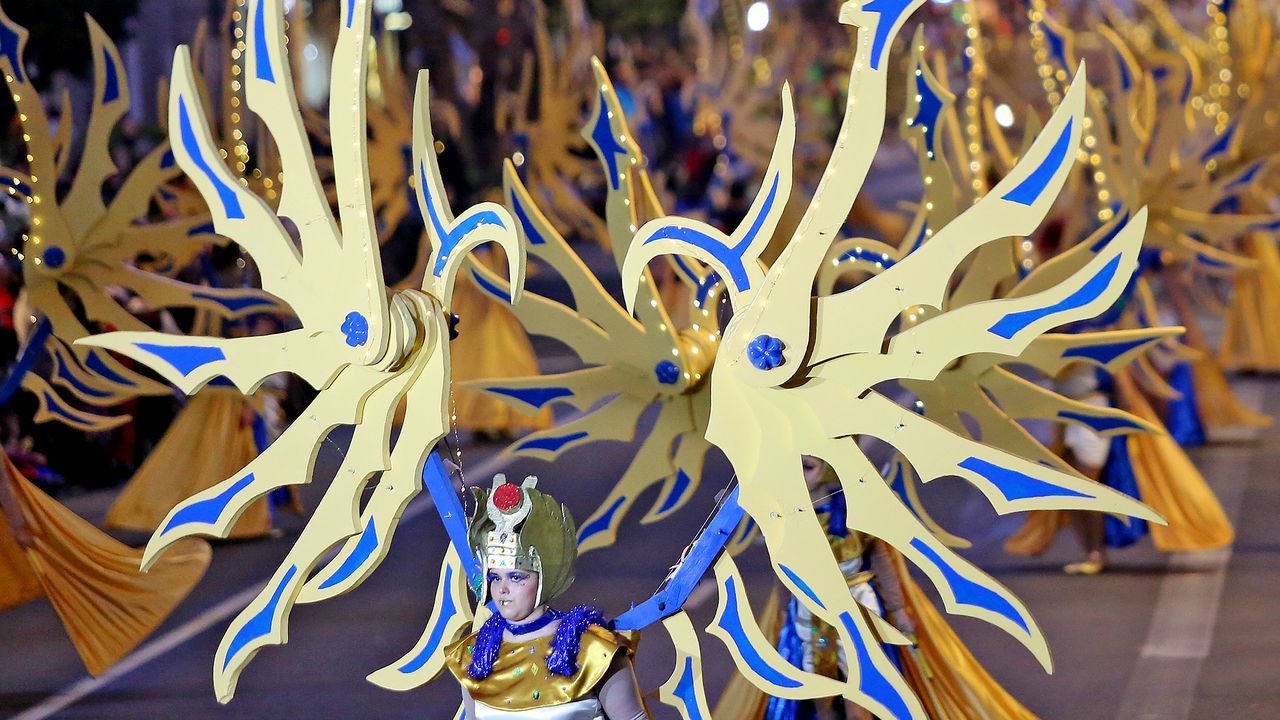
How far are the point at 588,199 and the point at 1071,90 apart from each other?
652 inches

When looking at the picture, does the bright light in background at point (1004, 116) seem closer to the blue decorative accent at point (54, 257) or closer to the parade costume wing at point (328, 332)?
the blue decorative accent at point (54, 257)

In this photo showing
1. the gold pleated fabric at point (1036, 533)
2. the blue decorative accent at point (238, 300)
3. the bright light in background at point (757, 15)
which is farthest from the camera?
the bright light in background at point (757, 15)

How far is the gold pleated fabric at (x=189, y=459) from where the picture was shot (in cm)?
924

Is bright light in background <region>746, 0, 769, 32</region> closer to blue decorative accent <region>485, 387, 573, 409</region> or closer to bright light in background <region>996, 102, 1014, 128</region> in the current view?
bright light in background <region>996, 102, 1014, 128</region>

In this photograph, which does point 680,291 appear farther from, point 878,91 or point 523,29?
point 878,91

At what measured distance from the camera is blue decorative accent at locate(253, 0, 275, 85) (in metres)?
3.89

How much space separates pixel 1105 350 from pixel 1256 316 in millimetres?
8510

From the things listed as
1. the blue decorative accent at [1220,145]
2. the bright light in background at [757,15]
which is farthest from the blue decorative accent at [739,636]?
the bright light in background at [757,15]

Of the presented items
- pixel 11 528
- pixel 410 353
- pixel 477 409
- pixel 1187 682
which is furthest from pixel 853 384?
pixel 477 409

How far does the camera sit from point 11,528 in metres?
6.96

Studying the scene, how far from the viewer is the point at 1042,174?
349 centimetres

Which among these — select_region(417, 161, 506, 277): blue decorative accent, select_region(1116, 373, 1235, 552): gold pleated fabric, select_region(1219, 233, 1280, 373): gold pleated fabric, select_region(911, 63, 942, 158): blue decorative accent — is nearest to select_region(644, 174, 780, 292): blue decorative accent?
select_region(417, 161, 506, 277): blue decorative accent

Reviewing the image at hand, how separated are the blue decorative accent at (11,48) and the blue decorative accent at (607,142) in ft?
9.29

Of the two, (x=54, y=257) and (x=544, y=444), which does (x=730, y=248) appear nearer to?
(x=544, y=444)
